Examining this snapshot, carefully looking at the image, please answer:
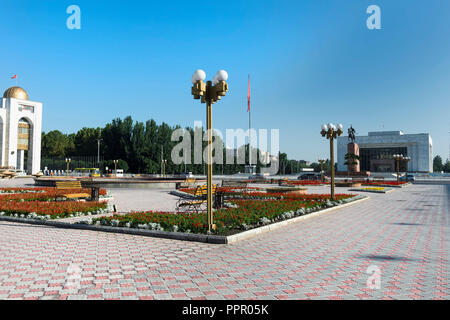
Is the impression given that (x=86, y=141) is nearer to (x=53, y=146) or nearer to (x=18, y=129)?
(x=53, y=146)

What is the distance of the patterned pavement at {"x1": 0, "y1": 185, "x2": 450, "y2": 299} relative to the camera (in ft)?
12.5

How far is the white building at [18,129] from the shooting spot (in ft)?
176

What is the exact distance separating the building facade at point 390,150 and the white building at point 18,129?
7306 centimetres

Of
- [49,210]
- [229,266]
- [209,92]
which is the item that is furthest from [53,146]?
[229,266]

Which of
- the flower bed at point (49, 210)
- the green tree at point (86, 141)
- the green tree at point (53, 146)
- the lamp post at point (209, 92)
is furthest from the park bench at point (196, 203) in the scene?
the green tree at point (53, 146)

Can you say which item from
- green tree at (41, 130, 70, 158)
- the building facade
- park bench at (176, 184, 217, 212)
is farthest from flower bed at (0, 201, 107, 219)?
green tree at (41, 130, 70, 158)

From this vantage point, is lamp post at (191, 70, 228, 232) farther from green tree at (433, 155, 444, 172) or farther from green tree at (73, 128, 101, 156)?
green tree at (433, 155, 444, 172)

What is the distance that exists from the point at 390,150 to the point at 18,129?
3446 inches

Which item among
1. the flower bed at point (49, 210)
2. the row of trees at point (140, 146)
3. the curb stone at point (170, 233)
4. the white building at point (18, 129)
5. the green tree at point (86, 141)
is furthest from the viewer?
the green tree at point (86, 141)

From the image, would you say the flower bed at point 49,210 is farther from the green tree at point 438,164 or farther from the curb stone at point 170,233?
the green tree at point 438,164

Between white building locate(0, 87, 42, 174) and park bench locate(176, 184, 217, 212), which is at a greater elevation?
white building locate(0, 87, 42, 174)

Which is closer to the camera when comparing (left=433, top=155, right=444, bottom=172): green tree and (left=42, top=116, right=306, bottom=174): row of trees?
(left=42, top=116, right=306, bottom=174): row of trees

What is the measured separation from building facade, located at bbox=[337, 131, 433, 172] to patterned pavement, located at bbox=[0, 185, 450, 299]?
275 feet
